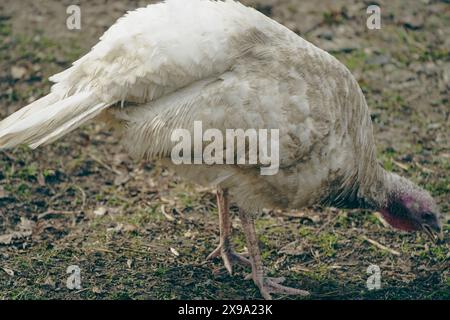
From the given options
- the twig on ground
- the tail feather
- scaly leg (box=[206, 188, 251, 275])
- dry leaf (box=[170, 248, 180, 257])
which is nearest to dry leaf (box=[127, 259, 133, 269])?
dry leaf (box=[170, 248, 180, 257])

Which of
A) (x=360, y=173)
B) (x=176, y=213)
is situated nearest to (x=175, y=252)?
(x=176, y=213)

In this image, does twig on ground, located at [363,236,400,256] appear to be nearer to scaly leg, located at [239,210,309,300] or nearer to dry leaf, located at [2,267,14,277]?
scaly leg, located at [239,210,309,300]

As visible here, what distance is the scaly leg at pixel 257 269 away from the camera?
4.68 m

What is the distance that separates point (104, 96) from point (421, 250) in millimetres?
2455

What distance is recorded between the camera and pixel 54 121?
13.8 ft

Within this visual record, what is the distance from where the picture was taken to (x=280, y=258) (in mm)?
5082

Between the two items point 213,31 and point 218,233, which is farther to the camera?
point 218,233

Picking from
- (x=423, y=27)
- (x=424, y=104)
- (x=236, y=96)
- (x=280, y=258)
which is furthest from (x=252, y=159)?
(x=423, y=27)

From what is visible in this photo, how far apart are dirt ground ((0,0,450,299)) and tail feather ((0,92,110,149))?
39.1 inches

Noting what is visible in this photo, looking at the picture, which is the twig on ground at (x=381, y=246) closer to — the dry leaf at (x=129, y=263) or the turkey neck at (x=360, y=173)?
the turkey neck at (x=360, y=173)

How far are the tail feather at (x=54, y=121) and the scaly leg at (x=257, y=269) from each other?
1.16 m

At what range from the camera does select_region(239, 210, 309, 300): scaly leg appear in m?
4.68

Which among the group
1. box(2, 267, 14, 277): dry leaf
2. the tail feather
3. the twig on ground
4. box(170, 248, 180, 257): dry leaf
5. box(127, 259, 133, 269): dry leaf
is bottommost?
the twig on ground

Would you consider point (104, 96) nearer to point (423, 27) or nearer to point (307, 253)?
point (307, 253)
